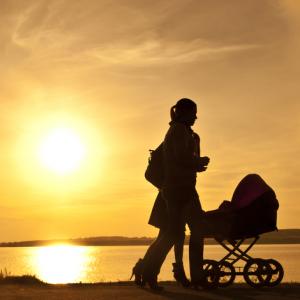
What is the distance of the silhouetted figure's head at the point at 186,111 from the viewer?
8.70 metres

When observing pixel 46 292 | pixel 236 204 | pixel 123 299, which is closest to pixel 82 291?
pixel 46 292

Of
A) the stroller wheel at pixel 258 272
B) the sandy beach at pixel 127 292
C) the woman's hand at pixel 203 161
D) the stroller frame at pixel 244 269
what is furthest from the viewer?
the stroller wheel at pixel 258 272

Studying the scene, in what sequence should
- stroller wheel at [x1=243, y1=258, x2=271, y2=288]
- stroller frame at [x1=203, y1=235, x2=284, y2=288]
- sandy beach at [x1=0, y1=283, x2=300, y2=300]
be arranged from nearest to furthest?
1. sandy beach at [x1=0, y1=283, x2=300, y2=300]
2. stroller frame at [x1=203, y1=235, x2=284, y2=288]
3. stroller wheel at [x1=243, y1=258, x2=271, y2=288]

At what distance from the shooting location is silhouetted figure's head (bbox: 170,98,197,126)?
8.70 metres

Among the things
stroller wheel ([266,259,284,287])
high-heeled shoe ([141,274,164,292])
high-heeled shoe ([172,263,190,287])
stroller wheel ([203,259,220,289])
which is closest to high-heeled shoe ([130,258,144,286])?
high-heeled shoe ([141,274,164,292])

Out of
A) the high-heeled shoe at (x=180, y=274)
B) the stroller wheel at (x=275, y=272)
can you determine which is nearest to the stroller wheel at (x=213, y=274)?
the high-heeled shoe at (x=180, y=274)

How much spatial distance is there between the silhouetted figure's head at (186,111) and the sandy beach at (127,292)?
7.10 feet

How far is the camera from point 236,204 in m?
9.17

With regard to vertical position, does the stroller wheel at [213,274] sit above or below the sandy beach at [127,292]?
above

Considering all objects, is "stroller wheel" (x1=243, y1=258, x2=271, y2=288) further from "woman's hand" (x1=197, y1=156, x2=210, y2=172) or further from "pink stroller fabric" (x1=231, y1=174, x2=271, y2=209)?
"woman's hand" (x1=197, y1=156, x2=210, y2=172)

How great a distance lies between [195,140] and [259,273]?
2.08m

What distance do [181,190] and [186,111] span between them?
1.01 metres

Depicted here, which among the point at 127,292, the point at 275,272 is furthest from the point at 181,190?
the point at 275,272

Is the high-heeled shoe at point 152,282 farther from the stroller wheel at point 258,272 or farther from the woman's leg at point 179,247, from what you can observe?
the stroller wheel at point 258,272
